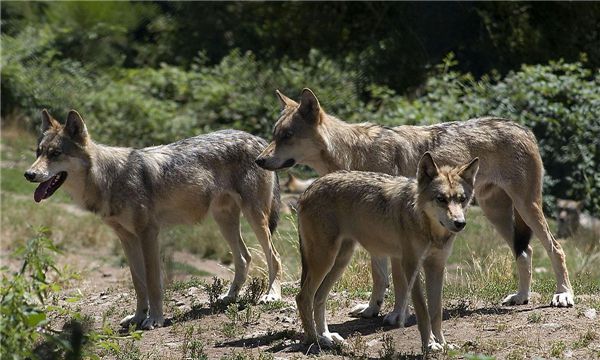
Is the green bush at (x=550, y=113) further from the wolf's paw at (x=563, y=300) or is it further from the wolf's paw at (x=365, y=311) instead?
the wolf's paw at (x=365, y=311)

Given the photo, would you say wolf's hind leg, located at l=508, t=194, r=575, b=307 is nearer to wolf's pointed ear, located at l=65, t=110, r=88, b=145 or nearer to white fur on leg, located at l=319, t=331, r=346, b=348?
white fur on leg, located at l=319, t=331, r=346, b=348

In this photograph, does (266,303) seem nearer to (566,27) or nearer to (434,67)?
(434,67)

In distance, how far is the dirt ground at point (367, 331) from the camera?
26.7 ft

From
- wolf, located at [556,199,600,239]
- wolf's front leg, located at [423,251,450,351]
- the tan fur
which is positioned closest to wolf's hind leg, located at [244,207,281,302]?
wolf's front leg, located at [423,251,450,351]

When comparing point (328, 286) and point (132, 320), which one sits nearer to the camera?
point (328, 286)

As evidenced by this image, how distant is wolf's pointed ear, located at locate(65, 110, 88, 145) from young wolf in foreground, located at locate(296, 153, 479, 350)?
101 inches

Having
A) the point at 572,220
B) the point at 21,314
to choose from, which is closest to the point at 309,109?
the point at 21,314

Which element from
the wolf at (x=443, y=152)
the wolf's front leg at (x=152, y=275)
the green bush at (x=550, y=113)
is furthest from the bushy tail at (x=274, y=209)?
the green bush at (x=550, y=113)

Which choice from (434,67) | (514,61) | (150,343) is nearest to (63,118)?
(434,67)

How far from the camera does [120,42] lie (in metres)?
26.9

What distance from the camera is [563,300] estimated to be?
370 inches

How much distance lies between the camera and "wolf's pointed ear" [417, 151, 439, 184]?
306 inches

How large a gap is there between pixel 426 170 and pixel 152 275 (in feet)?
10.3

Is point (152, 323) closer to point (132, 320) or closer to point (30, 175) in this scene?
point (132, 320)
